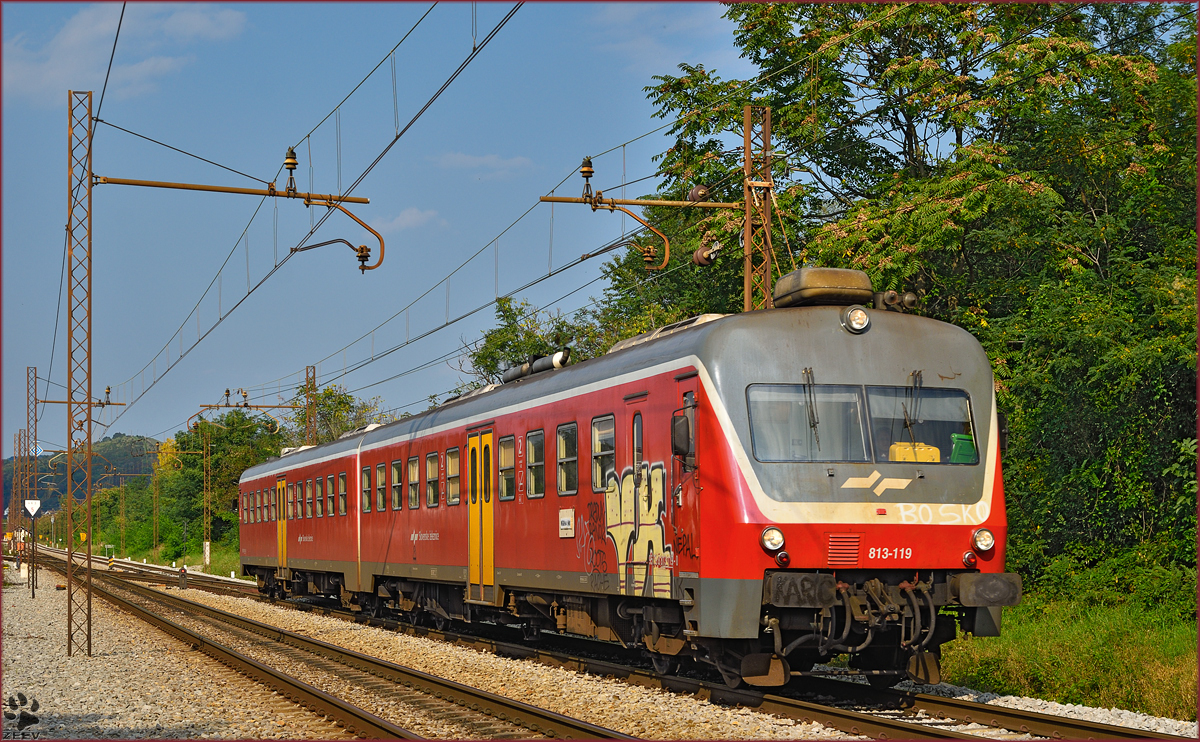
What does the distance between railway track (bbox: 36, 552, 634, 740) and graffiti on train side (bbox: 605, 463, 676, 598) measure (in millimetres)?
1731

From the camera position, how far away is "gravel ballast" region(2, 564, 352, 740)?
10.7 meters

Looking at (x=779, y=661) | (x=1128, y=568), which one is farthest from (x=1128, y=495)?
(x=779, y=661)

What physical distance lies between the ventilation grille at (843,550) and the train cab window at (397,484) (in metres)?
11.4

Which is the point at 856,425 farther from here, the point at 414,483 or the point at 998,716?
the point at 414,483

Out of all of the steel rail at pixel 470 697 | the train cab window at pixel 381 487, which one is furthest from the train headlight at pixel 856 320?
the train cab window at pixel 381 487

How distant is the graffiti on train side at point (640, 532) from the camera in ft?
37.9

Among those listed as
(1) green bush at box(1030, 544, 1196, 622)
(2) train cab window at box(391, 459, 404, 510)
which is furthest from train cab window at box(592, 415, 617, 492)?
(1) green bush at box(1030, 544, 1196, 622)

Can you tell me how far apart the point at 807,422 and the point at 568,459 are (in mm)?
3950

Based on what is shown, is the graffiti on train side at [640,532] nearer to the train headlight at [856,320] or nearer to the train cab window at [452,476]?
the train headlight at [856,320]

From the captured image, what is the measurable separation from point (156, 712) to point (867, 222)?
14147 millimetres

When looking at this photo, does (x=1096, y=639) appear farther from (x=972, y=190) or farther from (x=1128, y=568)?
(x=972, y=190)

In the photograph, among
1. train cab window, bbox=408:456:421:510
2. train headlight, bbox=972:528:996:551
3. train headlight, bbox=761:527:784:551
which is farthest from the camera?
train cab window, bbox=408:456:421:510

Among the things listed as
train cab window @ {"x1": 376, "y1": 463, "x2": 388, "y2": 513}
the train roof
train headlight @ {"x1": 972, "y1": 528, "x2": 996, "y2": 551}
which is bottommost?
train headlight @ {"x1": 972, "y1": 528, "x2": 996, "y2": 551}

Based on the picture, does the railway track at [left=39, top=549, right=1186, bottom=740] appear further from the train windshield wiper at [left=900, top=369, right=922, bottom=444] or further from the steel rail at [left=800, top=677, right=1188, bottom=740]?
the train windshield wiper at [left=900, top=369, right=922, bottom=444]
